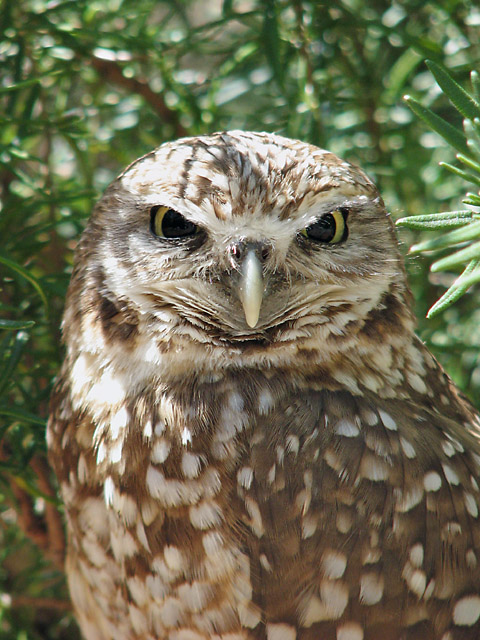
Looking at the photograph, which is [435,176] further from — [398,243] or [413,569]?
[413,569]

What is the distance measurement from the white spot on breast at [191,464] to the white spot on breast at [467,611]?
1.87 ft

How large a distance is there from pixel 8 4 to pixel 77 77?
0.43 meters

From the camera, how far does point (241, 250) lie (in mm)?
1422

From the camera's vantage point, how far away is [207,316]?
1488 mm

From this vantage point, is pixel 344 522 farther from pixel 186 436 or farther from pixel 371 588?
pixel 186 436

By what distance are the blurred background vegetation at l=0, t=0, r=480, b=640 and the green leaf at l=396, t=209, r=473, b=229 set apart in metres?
0.57

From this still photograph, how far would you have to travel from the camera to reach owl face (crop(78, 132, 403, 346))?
146 cm

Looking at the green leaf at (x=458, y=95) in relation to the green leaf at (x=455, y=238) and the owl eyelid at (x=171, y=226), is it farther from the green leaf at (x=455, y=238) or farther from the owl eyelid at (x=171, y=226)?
the owl eyelid at (x=171, y=226)

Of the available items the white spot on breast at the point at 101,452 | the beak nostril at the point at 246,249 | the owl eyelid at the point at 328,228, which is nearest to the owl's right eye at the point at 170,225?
the beak nostril at the point at 246,249

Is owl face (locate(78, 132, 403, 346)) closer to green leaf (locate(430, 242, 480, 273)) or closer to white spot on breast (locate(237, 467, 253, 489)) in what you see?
white spot on breast (locate(237, 467, 253, 489))

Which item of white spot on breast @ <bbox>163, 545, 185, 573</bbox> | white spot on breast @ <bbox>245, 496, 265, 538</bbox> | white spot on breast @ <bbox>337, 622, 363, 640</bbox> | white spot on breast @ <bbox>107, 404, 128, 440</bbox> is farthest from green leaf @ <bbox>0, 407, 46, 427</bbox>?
white spot on breast @ <bbox>337, 622, 363, 640</bbox>

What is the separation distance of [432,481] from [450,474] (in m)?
0.06

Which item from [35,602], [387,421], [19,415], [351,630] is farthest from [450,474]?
[35,602]

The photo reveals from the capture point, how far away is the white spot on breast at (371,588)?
1.40m
